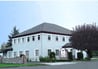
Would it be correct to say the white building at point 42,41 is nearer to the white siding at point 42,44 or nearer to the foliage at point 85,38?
the white siding at point 42,44

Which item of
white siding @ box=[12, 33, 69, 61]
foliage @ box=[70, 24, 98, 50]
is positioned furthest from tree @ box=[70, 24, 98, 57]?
white siding @ box=[12, 33, 69, 61]

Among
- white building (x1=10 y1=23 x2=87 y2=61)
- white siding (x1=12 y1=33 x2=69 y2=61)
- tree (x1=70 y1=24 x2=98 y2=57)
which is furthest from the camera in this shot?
white building (x1=10 y1=23 x2=87 y2=61)

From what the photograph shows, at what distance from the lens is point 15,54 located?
2192 inches

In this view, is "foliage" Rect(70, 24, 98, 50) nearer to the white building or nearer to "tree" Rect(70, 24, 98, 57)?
"tree" Rect(70, 24, 98, 57)

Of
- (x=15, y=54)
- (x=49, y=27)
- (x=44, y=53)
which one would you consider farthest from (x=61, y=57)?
(x=15, y=54)

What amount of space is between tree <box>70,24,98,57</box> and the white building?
428 cm

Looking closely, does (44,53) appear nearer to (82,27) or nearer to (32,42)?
(32,42)

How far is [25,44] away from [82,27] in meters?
12.8

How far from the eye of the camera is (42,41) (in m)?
48.1

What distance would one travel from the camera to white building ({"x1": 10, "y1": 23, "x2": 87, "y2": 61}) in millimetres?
48531

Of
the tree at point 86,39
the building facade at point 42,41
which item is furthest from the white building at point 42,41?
the tree at point 86,39

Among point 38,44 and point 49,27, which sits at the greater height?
point 49,27

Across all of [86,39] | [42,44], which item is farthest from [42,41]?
[86,39]

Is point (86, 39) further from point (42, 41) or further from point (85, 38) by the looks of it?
point (42, 41)
